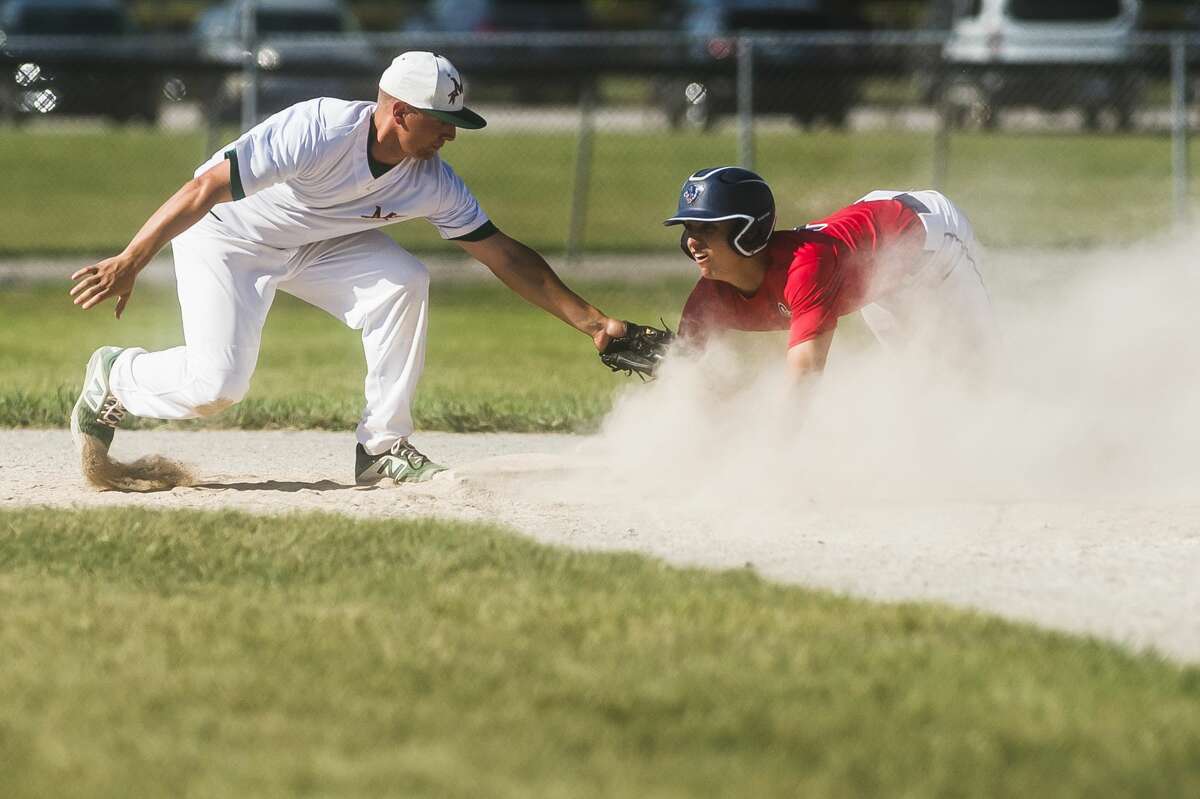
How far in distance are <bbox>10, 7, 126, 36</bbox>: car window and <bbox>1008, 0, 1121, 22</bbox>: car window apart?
13002 mm

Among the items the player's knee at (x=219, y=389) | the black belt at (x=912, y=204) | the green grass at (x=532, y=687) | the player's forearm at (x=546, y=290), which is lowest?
the green grass at (x=532, y=687)

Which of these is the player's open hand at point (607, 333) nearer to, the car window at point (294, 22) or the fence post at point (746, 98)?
the fence post at point (746, 98)

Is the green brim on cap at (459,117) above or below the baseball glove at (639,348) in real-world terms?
above

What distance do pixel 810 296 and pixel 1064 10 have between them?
20.1 m

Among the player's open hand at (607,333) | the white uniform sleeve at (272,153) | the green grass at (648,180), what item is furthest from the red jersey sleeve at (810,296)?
the green grass at (648,180)

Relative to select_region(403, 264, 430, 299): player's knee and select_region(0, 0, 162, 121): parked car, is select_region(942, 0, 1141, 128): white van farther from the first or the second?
select_region(403, 264, 430, 299): player's knee

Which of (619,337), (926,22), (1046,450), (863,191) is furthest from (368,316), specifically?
(926,22)

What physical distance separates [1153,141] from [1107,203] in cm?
412

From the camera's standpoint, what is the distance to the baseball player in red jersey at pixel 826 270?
6.27 metres

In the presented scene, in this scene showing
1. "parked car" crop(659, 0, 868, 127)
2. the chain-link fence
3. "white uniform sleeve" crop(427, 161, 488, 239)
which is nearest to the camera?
"white uniform sleeve" crop(427, 161, 488, 239)

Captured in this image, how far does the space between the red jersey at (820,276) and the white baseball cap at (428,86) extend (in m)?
1.20

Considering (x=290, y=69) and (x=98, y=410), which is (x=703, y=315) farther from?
(x=290, y=69)

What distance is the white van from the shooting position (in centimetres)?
1681

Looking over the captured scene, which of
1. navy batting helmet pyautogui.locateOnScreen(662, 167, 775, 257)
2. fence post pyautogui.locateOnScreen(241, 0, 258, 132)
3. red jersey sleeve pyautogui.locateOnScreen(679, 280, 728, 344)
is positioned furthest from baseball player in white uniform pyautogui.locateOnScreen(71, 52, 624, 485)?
fence post pyautogui.locateOnScreen(241, 0, 258, 132)
